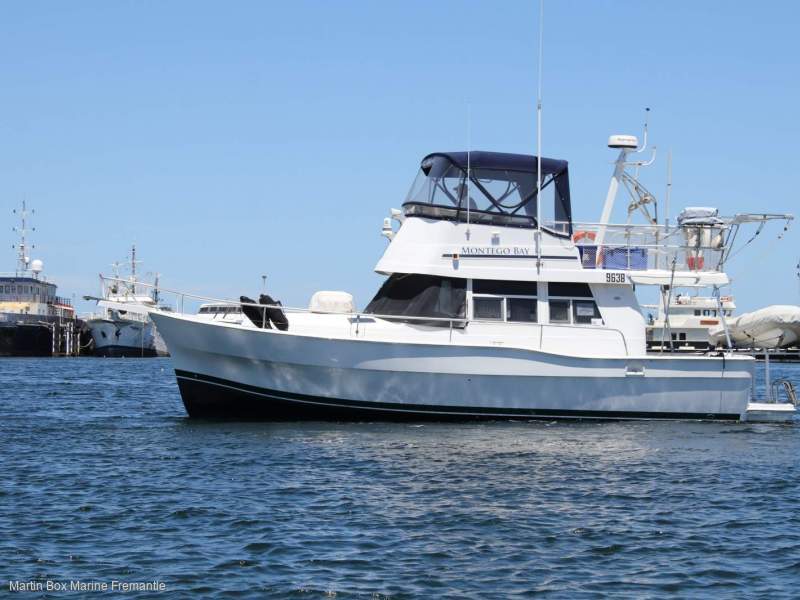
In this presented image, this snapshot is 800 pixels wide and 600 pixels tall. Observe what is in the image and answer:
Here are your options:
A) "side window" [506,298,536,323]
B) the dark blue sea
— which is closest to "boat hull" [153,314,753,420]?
the dark blue sea

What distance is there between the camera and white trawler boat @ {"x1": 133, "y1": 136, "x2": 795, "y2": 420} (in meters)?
20.2

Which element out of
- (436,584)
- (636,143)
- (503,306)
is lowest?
(436,584)

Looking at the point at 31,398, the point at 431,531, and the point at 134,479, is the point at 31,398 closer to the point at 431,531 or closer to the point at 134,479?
the point at 134,479

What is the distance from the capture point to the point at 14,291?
3639 inches

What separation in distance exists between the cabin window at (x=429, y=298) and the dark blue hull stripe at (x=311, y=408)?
1743mm

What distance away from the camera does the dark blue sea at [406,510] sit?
10.5 m

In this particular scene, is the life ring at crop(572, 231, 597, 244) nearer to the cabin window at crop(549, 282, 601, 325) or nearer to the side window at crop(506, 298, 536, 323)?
the cabin window at crop(549, 282, 601, 325)

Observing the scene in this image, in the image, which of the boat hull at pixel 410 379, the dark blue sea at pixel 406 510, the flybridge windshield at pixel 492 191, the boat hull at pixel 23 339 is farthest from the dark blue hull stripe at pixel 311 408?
the boat hull at pixel 23 339

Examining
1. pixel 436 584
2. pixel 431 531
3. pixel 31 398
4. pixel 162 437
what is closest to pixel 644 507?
pixel 431 531

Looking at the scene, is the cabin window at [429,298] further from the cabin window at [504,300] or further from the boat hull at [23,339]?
the boat hull at [23,339]

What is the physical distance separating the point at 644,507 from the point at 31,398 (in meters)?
21.2

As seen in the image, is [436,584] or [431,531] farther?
[431,531]

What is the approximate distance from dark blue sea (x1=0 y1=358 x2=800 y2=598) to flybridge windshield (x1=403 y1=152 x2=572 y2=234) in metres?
3.98

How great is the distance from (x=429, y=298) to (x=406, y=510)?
8.33 metres
